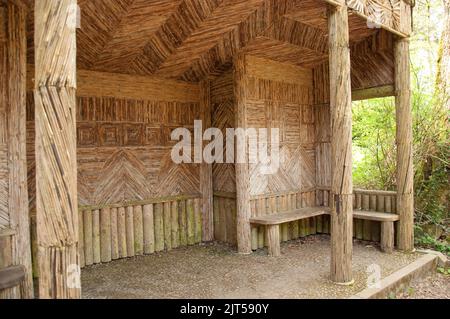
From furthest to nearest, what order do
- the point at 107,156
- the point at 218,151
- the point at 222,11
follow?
the point at 218,151, the point at 107,156, the point at 222,11

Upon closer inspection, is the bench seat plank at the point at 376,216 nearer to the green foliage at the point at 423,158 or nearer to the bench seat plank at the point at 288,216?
the bench seat plank at the point at 288,216

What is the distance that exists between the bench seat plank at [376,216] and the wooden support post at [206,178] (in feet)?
8.43

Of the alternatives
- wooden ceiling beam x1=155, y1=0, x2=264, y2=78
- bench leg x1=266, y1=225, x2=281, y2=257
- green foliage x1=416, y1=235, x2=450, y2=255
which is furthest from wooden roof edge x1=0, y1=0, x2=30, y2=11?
green foliage x1=416, y1=235, x2=450, y2=255

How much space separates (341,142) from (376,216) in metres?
2.25

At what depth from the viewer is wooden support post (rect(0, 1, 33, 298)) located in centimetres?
381

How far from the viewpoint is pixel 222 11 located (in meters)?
4.99

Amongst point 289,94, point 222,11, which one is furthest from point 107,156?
point 289,94

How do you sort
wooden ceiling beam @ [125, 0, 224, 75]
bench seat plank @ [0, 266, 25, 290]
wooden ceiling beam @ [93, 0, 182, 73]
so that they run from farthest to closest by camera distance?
1. wooden ceiling beam @ [125, 0, 224, 75]
2. wooden ceiling beam @ [93, 0, 182, 73]
3. bench seat plank @ [0, 266, 25, 290]

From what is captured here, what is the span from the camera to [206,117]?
6.51 m

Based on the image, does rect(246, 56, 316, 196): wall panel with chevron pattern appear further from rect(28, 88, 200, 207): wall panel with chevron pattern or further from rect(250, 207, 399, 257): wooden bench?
rect(28, 88, 200, 207): wall panel with chevron pattern

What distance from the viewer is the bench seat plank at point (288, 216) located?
564 centimetres

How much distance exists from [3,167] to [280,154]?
4.30 m

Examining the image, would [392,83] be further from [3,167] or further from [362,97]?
[3,167]

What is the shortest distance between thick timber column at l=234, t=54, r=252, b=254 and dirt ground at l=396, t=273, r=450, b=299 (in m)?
2.32
